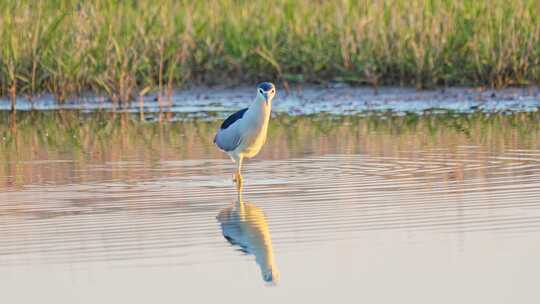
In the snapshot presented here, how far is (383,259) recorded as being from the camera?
6371 millimetres

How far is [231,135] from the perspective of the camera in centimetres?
976

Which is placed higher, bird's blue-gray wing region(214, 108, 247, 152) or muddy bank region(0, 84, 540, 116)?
muddy bank region(0, 84, 540, 116)

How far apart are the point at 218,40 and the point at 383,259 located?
899cm

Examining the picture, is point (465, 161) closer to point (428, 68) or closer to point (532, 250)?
point (532, 250)

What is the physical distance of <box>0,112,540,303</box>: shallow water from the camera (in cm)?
596

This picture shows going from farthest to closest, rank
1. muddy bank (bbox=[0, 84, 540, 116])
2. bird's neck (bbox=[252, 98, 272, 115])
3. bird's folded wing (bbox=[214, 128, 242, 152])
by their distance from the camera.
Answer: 1. muddy bank (bbox=[0, 84, 540, 116])
2. bird's folded wing (bbox=[214, 128, 242, 152])
3. bird's neck (bbox=[252, 98, 272, 115])

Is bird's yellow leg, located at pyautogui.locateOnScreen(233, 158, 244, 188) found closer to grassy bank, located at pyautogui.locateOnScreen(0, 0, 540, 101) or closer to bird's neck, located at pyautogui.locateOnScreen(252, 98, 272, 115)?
bird's neck, located at pyautogui.locateOnScreen(252, 98, 272, 115)

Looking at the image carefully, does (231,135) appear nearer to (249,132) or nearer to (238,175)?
(249,132)

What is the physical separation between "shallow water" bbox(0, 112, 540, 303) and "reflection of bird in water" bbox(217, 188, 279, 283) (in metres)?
0.01

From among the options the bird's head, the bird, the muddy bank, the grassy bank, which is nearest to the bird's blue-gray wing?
the bird

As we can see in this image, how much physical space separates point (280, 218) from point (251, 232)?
1.31ft

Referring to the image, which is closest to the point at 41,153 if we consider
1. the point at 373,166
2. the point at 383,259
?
the point at 373,166

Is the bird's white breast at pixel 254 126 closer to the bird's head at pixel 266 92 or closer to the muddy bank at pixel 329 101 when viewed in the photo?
the bird's head at pixel 266 92

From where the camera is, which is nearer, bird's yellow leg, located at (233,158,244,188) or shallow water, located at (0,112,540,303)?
shallow water, located at (0,112,540,303)
